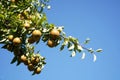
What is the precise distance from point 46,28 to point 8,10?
110 centimetres

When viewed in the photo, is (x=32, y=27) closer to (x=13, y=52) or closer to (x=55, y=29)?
(x=55, y=29)

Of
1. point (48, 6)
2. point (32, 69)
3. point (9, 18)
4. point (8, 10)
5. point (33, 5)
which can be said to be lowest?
point (32, 69)

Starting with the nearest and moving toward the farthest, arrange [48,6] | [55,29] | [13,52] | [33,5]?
[55,29]
[13,52]
[33,5]
[48,6]

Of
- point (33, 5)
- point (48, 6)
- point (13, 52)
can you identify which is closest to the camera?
point (13, 52)

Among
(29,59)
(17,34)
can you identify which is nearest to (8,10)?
(17,34)

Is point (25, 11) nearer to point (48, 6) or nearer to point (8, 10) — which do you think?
point (8, 10)

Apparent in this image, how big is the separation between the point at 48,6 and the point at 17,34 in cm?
272

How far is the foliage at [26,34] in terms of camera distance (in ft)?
17.3

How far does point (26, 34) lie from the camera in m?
5.37

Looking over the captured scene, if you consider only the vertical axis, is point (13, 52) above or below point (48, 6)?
below

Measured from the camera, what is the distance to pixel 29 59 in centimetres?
579

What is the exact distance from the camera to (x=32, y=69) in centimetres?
582

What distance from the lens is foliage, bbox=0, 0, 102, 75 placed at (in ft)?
17.3

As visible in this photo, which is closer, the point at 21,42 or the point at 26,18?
the point at 21,42
